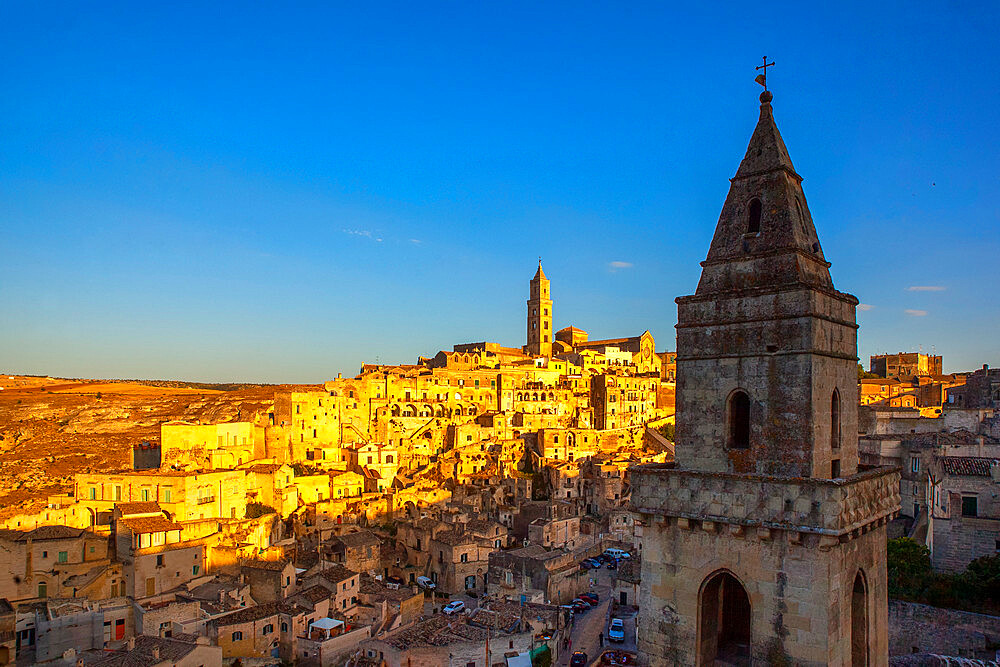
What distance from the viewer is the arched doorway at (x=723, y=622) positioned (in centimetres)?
939

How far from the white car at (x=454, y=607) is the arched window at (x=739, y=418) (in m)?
23.0

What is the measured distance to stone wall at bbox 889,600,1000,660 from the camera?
19.5 m

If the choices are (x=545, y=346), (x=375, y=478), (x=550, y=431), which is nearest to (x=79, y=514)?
(x=375, y=478)

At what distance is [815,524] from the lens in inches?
334

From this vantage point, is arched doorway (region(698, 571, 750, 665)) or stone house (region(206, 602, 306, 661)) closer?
arched doorway (region(698, 571, 750, 665))

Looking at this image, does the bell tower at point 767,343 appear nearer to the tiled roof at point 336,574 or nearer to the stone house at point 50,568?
the tiled roof at point 336,574

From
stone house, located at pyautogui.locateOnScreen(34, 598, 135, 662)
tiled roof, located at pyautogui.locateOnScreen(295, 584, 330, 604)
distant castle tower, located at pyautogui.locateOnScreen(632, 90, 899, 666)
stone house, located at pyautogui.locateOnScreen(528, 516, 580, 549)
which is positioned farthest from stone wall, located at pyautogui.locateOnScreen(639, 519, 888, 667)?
stone house, located at pyautogui.locateOnScreen(528, 516, 580, 549)

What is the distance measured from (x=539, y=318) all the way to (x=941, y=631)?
245 ft

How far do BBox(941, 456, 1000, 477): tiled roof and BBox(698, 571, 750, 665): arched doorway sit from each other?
18509mm

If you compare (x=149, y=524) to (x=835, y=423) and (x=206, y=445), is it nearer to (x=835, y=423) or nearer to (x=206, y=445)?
(x=206, y=445)

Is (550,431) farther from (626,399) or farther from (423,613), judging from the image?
(423,613)

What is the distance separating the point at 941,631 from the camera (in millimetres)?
20234

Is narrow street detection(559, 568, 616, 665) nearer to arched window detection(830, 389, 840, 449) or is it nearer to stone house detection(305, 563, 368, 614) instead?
stone house detection(305, 563, 368, 614)

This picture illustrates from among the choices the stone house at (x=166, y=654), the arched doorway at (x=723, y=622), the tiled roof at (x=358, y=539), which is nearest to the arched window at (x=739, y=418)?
the arched doorway at (x=723, y=622)
